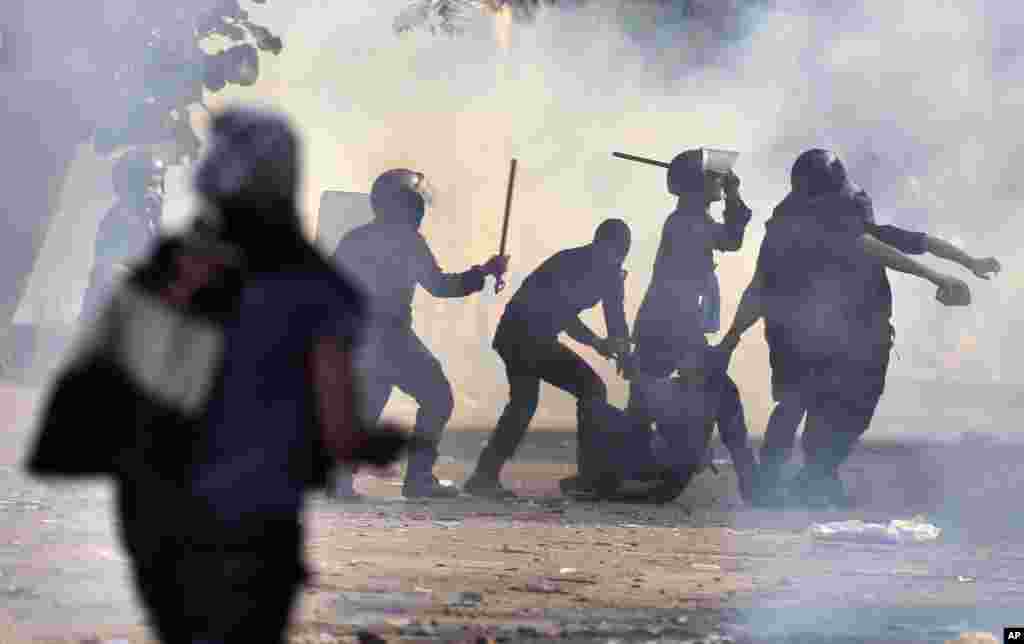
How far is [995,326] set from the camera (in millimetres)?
19844

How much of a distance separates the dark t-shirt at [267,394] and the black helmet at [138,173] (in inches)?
397

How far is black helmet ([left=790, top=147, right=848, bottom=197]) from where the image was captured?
34.3ft

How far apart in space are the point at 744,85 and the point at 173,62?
22.3 feet

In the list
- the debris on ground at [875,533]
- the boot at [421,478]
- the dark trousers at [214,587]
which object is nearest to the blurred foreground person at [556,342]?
the boot at [421,478]

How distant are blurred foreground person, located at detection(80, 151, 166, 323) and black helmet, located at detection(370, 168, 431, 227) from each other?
332 centimetres

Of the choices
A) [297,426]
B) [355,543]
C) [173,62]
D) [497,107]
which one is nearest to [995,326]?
[497,107]

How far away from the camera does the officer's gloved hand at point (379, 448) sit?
11.8 ft

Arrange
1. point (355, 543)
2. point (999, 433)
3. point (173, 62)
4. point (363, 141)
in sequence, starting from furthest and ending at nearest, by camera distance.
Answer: point (363, 141), point (999, 433), point (173, 62), point (355, 543)

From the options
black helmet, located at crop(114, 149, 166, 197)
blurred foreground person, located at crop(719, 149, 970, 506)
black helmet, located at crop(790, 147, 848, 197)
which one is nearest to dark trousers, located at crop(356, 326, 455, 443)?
blurred foreground person, located at crop(719, 149, 970, 506)

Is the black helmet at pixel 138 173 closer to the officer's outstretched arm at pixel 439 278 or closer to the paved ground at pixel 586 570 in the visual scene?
the paved ground at pixel 586 570

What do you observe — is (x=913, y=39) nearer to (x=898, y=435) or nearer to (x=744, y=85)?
(x=744, y=85)

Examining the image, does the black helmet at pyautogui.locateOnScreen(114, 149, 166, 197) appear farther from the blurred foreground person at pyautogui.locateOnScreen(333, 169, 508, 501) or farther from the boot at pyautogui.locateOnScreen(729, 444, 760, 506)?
the boot at pyautogui.locateOnScreen(729, 444, 760, 506)

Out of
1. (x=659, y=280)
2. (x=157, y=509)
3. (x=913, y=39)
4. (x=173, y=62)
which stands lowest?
(x=157, y=509)

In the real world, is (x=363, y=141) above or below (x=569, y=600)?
above
